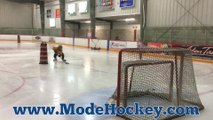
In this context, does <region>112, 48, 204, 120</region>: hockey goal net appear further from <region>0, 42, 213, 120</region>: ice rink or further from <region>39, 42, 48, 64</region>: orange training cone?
<region>39, 42, 48, 64</region>: orange training cone

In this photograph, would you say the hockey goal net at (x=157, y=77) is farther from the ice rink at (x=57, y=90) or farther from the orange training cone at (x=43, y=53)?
the orange training cone at (x=43, y=53)

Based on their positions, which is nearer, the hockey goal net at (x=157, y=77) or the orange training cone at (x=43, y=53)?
the hockey goal net at (x=157, y=77)

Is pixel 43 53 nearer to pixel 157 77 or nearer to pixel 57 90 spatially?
pixel 57 90

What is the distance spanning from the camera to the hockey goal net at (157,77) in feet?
16.6

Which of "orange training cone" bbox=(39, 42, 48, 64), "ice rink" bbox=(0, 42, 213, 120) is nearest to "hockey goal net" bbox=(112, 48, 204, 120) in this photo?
"ice rink" bbox=(0, 42, 213, 120)

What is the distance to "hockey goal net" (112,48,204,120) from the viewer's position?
506 centimetres

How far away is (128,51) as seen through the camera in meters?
5.09

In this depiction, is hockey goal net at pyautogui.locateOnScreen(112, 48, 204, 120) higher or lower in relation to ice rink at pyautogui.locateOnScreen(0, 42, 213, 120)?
higher

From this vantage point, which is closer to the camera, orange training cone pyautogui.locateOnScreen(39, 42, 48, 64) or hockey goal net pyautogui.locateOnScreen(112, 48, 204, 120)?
hockey goal net pyautogui.locateOnScreen(112, 48, 204, 120)

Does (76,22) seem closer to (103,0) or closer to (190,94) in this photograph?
(103,0)

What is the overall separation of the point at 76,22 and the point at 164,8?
17275 millimetres

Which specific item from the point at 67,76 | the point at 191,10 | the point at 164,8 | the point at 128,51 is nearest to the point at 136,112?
the point at 128,51

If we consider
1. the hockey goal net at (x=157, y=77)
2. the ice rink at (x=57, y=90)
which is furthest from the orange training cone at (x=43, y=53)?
the hockey goal net at (x=157, y=77)

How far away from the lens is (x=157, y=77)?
552 centimetres
